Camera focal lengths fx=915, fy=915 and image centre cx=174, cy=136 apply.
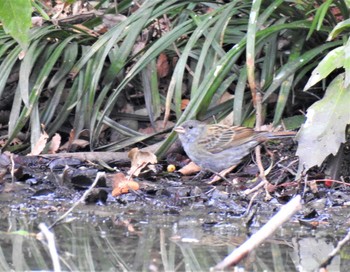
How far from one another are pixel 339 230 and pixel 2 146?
125 inches

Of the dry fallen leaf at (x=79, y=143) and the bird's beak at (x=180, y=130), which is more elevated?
the bird's beak at (x=180, y=130)

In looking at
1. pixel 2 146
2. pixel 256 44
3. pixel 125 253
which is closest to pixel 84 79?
pixel 2 146

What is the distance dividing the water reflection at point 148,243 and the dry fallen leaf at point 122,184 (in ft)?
1.03

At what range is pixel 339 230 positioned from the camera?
531cm

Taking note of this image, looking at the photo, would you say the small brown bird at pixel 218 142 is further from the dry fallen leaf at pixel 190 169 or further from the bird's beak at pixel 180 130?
the dry fallen leaf at pixel 190 169

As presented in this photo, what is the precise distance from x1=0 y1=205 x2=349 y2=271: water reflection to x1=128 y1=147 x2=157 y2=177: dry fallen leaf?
774mm

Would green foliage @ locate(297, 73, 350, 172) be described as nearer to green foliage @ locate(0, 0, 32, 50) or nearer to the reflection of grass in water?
the reflection of grass in water

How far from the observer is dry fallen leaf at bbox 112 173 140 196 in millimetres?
6270

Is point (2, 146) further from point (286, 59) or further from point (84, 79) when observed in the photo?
point (286, 59)

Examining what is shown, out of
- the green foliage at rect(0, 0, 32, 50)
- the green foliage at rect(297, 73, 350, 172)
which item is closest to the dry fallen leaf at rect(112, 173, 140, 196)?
the green foliage at rect(297, 73, 350, 172)

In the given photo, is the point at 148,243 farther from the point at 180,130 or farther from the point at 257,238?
the point at 180,130

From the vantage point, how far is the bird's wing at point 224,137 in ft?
22.3

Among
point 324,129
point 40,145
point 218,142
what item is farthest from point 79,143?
point 324,129

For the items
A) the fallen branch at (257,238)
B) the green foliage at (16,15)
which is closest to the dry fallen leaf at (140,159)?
the green foliage at (16,15)
